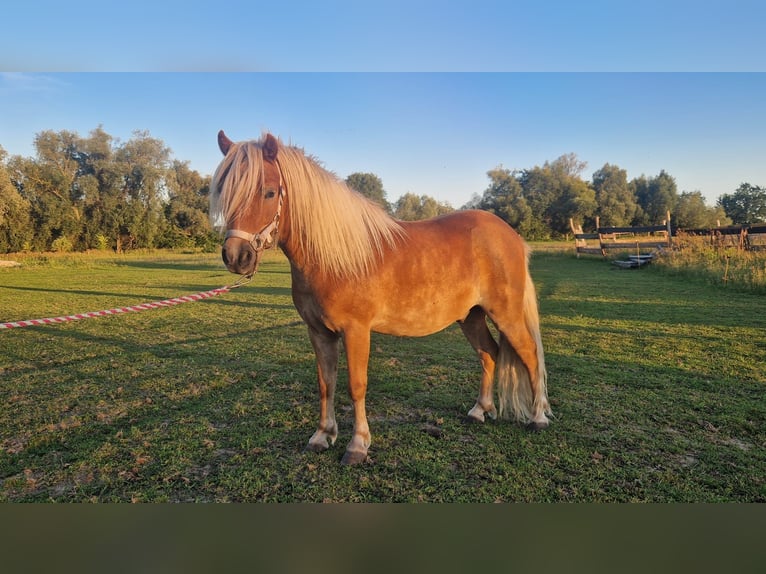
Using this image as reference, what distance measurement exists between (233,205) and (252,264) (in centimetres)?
35

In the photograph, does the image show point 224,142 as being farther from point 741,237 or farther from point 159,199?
point 159,199

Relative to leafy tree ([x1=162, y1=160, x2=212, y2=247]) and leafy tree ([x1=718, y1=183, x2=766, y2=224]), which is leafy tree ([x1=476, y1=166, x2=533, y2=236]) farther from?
leafy tree ([x1=162, y1=160, x2=212, y2=247])

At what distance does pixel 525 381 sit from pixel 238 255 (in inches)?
97.0

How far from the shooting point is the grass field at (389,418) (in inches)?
90.8

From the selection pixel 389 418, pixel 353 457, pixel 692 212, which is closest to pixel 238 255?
pixel 353 457

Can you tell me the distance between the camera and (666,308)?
7598 millimetres

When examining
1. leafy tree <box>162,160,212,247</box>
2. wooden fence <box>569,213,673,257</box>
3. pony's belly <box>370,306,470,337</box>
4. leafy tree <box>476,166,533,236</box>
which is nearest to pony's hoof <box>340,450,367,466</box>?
pony's belly <box>370,306,470,337</box>

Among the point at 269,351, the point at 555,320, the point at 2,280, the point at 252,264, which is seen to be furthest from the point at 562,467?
the point at 2,280

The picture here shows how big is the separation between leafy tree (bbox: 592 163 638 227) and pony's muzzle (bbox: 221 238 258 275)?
27.8m

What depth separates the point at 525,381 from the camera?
321 centimetres

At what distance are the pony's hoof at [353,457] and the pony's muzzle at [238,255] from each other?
4.60ft

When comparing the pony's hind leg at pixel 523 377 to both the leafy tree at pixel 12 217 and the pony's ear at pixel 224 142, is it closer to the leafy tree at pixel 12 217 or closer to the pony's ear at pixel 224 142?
the pony's ear at pixel 224 142

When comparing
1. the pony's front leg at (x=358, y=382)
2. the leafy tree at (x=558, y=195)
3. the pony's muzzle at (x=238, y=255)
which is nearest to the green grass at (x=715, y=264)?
the leafy tree at (x=558, y=195)

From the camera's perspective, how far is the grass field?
231 cm
